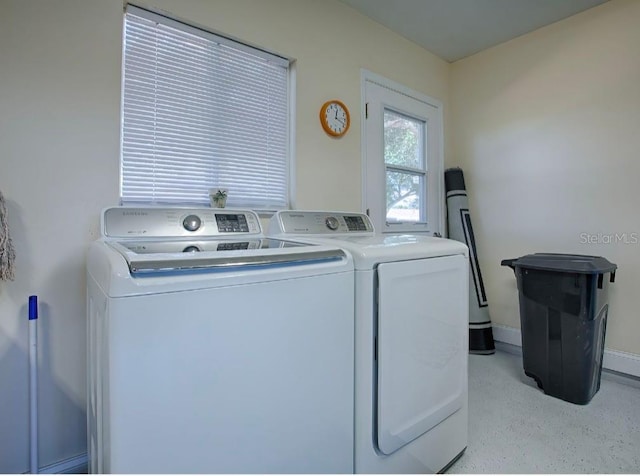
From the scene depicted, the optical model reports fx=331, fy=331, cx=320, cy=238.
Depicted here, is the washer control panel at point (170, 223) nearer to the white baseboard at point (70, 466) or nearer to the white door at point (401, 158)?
the white baseboard at point (70, 466)

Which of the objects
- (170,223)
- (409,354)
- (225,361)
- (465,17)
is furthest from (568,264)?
(170,223)

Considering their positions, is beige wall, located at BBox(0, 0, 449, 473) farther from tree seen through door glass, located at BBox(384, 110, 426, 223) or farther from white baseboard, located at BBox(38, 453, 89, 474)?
tree seen through door glass, located at BBox(384, 110, 426, 223)

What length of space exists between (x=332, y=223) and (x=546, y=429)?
155cm

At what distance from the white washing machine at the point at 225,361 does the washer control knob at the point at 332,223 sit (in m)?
0.76

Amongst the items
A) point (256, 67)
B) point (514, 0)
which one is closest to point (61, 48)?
point (256, 67)

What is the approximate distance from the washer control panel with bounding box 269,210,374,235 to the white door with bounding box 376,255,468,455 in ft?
2.24

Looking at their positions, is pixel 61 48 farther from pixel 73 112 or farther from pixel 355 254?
pixel 355 254

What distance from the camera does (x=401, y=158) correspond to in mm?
2787

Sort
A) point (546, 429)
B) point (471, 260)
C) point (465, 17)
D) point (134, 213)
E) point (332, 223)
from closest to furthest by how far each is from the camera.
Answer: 1. point (134, 213)
2. point (546, 429)
3. point (332, 223)
4. point (465, 17)
5. point (471, 260)

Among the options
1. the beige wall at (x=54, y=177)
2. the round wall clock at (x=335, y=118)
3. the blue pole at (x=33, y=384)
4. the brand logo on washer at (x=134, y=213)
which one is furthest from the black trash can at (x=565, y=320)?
the blue pole at (x=33, y=384)

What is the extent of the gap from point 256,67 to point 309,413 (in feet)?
6.12

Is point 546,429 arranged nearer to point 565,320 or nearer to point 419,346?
point 565,320

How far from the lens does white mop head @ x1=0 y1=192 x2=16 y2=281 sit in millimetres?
1184

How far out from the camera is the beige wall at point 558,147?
2236 mm
